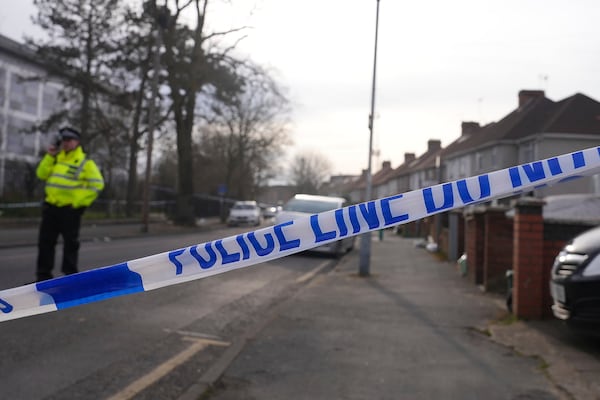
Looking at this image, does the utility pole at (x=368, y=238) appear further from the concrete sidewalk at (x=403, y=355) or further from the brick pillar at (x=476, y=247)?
the concrete sidewalk at (x=403, y=355)

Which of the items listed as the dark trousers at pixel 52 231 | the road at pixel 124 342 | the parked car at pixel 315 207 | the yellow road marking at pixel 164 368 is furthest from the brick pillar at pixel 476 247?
the dark trousers at pixel 52 231

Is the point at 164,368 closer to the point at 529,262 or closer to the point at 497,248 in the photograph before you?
the point at 529,262

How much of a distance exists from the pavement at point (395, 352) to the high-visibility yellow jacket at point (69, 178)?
2290 millimetres

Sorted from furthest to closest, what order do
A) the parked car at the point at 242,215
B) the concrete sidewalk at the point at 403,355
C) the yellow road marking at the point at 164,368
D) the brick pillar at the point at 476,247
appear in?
the parked car at the point at 242,215
the brick pillar at the point at 476,247
the concrete sidewalk at the point at 403,355
the yellow road marking at the point at 164,368

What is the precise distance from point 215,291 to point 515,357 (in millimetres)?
5074

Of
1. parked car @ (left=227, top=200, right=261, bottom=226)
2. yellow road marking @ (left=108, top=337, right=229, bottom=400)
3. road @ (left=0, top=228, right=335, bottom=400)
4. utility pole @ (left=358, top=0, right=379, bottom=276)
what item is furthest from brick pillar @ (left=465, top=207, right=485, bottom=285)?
parked car @ (left=227, top=200, right=261, bottom=226)

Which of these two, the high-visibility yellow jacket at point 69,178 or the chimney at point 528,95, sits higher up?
the chimney at point 528,95

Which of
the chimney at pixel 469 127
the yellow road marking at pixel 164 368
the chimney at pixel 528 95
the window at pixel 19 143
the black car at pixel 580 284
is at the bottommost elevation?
the yellow road marking at pixel 164 368

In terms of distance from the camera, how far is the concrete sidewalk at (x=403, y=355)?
169 inches

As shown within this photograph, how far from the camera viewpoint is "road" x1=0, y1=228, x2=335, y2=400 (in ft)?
13.6

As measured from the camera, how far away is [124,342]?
5422 millimetres

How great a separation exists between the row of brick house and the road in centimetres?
332

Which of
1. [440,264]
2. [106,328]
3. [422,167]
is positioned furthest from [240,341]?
[422,167]

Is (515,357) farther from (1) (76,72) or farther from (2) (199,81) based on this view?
(1) (76,72)
